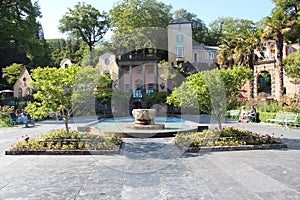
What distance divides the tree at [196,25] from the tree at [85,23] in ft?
51.6

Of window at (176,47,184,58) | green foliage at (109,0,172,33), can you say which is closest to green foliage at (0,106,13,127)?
green foliage at (109,0,172,33)

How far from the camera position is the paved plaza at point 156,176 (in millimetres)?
5039

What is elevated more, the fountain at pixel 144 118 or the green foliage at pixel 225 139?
the fountain at pixel 144 118

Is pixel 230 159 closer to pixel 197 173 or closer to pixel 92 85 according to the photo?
pixel 197 173

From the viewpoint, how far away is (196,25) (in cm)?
5428

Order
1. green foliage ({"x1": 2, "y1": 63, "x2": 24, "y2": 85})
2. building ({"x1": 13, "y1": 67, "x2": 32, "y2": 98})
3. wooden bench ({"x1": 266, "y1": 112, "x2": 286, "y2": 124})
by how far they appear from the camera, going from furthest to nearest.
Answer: building ({"x1": 13, "y1": 67, "x2": 32, "y2": 98}), green foliage ({"x1": 2, "y1": 63, "x2": 24, "y2": 85}), wooden bench ({"x1": 266, "y1": 112, "x2": 286, "y2": 124})

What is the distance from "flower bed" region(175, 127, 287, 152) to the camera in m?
9.04

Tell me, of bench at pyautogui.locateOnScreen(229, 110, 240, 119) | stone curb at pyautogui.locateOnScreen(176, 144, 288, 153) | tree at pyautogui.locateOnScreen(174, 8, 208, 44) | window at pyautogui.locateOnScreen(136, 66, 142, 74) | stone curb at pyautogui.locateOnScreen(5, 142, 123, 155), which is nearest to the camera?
stone curb at pyautogui.locateOnScreen(5, 142, 123, 155)

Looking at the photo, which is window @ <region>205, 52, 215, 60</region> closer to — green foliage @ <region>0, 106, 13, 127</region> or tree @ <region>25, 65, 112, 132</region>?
green foliage @ <region>0, 106, 13, 127</region>

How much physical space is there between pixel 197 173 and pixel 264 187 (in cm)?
157

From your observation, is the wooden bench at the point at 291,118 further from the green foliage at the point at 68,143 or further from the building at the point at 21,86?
the building at the point at 21,86

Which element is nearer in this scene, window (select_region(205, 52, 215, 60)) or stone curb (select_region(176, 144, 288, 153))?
stone curb (select_region(176, 144, 288, 153))

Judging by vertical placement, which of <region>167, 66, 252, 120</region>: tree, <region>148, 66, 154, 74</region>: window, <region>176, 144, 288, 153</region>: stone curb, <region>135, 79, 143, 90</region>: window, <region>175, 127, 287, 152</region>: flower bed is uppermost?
<region>148, 66, 154, 74</region>: window

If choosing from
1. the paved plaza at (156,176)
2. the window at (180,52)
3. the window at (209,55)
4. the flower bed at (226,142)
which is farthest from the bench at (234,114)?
the window at (209,55)
